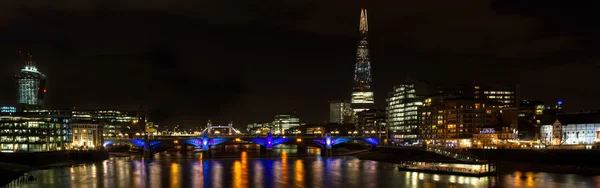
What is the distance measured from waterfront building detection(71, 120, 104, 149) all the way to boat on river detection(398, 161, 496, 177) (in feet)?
258

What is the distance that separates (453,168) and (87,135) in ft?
298

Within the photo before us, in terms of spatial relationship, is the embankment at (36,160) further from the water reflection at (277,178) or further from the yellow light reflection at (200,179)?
the yellow light reflection at (200,179)

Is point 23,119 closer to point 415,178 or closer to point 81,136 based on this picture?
point 81,136

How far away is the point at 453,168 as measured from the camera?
8862 centimetres

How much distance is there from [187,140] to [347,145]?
56.2m

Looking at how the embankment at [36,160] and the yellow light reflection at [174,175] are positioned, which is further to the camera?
the embankment at [36,160]

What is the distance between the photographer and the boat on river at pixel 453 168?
279 ft

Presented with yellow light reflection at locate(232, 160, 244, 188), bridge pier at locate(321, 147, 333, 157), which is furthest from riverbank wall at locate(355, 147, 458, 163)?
yellow light reflection at locate(232, 160, 244, 188)

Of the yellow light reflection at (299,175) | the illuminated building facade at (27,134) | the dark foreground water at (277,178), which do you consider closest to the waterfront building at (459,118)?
the dark foreground water at (277,178)

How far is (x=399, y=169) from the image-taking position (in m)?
97.1

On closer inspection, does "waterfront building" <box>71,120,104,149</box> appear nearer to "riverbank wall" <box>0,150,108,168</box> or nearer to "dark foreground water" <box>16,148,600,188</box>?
"riverbank wall" <box>0,150,108,168</box>

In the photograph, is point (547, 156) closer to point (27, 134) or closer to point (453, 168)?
point (453, 168)

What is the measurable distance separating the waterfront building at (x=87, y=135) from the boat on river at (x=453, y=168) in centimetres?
7869

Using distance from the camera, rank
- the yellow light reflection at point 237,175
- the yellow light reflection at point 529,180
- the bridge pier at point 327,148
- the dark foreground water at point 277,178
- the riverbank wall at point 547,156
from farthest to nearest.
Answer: the bridge pier at point 327,148
the riverbank wall at point 547,156
the yellow light reflection at point 237,175
the dark foreground water at point 277,178
the yellow light reflection at point 529,180
